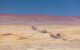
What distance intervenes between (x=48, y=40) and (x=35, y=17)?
1975mm

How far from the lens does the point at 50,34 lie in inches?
237

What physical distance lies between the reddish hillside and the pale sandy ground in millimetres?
270

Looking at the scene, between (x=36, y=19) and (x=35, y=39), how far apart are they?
1997mm

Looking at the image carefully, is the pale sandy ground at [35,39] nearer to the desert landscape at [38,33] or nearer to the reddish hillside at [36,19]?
the desert landscape at [38,33]

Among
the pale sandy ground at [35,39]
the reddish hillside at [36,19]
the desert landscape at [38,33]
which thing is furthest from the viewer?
the reddish hillside at [36,19]

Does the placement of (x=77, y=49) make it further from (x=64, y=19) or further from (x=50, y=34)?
(x=64, y=19)

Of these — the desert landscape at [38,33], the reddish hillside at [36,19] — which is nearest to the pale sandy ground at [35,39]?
the desert landscape at [38,33]

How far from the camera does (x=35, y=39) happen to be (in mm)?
5535

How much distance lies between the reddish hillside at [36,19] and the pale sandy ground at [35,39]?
270 mm

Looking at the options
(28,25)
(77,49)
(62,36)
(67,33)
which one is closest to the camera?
(77,49)

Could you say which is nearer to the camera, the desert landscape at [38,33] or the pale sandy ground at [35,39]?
the pale sandy ground at [35,39]

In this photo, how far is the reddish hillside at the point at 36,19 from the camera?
7.12 m

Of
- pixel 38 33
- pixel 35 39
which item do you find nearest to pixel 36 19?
pixel 38 33

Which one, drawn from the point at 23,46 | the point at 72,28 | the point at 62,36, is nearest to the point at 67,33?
the point at 62,36
